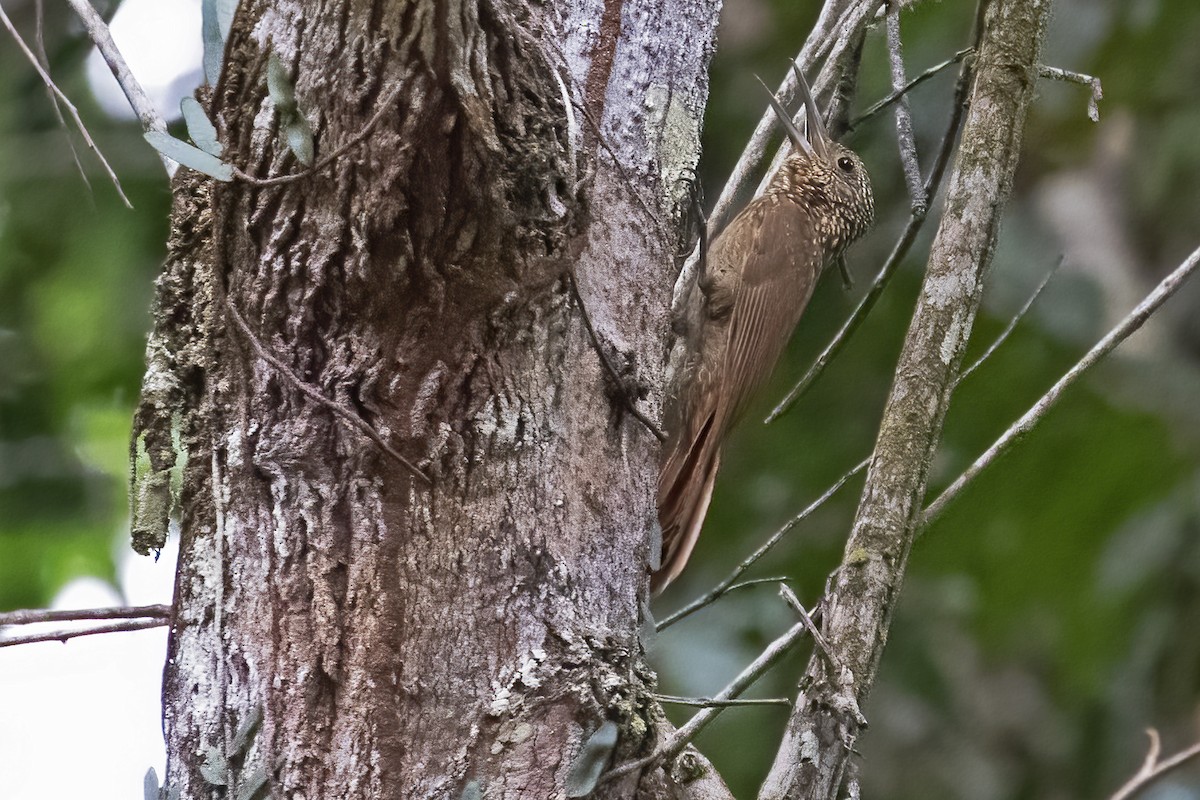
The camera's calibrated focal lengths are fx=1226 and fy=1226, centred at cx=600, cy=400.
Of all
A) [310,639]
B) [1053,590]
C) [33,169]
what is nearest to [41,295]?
[33,169]

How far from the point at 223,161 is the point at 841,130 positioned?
6.52 ft

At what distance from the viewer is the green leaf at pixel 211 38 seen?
49.6 inches

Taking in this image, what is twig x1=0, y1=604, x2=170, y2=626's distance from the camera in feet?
4.57

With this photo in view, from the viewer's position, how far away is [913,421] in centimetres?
166

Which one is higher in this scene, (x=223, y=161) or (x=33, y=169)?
(x=33, y=169)

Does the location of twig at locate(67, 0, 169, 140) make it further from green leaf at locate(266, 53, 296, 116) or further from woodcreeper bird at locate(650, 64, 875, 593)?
woodcreeper bird at locate(650, 64, 875, 593)

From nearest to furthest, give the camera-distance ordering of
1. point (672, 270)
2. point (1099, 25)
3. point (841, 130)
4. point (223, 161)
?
point (223, 161) < point (672, 270) < point (841, 130) < point (1099, 25)

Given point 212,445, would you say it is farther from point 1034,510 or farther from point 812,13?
point 812,13

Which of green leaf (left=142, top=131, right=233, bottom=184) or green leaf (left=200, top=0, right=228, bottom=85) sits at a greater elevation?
green leaf (left=200, top=0, right=228, bottom=85)

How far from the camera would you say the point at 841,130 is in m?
2.97

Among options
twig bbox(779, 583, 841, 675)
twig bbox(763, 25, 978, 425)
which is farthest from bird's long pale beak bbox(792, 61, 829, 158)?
twig bbox(779, 583, 841, 675)

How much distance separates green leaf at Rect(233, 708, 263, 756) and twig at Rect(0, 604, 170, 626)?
212 mm

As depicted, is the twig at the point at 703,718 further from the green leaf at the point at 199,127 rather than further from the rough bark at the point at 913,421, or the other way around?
the green leaf at the point at 199,127

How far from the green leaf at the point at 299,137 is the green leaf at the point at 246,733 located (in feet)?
1.96
